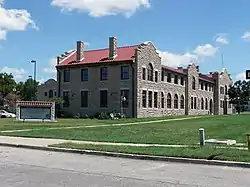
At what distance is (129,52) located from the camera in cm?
5041

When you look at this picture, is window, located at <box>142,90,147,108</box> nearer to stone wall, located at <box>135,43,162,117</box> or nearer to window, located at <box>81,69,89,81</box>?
stone wall, located at <box>135,43,162,117</box>

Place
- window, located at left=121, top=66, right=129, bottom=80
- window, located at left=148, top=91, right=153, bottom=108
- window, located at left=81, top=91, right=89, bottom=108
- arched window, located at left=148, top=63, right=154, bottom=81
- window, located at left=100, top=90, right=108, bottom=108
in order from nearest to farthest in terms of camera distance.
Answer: window, located at left=121, top=66, right=129, bottom=80
window, located at left=100, top=90, right=108, bottom=108
window, located at left=148, top=91, right=153, bottom=108
arched window, located at left=148, top=63, right=154, bottom=81
window, located at left=81, top=91, right=89, bottom=108

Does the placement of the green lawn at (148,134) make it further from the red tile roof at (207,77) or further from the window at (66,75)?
the red tile roof at (207,77)

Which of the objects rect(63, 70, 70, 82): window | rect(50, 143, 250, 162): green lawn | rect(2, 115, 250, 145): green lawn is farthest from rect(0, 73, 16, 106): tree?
rect(50, 143, 250, 162): green lawn

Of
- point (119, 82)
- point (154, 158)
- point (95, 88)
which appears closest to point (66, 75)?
point (95, 88)

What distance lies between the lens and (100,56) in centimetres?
5272

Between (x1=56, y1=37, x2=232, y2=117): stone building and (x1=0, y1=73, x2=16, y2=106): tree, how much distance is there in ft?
105

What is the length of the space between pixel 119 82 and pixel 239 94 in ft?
126

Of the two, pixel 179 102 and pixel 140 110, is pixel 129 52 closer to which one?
pixel 140 110

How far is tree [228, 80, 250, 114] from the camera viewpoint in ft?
260

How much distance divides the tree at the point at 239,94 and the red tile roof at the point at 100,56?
35611mm

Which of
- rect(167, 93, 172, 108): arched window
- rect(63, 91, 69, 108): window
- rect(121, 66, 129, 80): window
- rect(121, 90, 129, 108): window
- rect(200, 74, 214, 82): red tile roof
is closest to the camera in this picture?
rect(121, 90, 129, 108): window

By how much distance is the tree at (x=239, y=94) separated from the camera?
79.4 metres

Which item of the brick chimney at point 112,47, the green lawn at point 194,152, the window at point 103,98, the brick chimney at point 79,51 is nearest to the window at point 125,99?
the window at point 103,98
